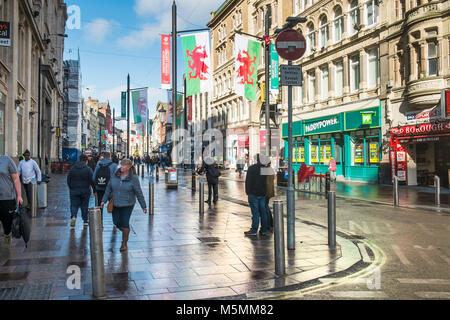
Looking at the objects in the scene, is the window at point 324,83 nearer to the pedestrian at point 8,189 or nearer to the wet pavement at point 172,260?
the wet pavement at point 172,260

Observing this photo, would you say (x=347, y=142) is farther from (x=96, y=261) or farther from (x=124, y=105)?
(x=96, y=261)

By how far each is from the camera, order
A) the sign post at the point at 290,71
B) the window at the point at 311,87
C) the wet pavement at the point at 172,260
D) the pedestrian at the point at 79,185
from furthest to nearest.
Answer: the window at the point at 311,87 < the pedestrian at the point at 79,185 < the sign post at the point at 290,71 < the wet pavement at the point at 172,260

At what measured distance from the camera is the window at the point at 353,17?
26.6m

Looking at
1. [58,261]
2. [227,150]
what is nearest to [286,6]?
[227,150]

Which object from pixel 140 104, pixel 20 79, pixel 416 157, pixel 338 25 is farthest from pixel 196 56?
pixel 338 25

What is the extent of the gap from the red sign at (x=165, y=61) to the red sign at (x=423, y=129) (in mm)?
13085

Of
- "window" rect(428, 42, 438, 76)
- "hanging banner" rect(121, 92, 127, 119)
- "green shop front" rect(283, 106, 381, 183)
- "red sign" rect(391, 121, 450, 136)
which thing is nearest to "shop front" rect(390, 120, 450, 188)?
"red sign" rect(391, 121, 450, 136)

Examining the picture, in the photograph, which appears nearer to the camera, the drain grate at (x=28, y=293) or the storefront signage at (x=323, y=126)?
the drain grate at (x=28, y=293)

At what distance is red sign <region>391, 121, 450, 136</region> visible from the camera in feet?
63.4

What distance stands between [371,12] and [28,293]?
1031 inches

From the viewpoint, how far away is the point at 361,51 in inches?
1028

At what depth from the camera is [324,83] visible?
3100cm

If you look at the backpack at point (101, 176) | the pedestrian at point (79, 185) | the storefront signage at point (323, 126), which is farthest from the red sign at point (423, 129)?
the pedestrian at point (79, 185)
